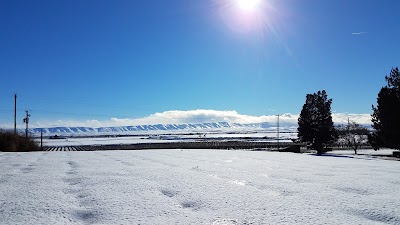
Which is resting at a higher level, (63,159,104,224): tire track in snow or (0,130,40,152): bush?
(63,159,104,224): tire track in snow

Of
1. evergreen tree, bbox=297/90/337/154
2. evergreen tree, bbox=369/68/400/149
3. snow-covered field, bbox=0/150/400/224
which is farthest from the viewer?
evergreen tree, bbox=297/90/337/154

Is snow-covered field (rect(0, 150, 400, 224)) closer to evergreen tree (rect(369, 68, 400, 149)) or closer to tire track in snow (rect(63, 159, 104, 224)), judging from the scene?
tire track in snow (rect(63, 159, 104, 224))

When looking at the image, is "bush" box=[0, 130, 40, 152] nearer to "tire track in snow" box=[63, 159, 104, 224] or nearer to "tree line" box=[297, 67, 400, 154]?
"tire track in snow" box=[63, 159, 104, 224]

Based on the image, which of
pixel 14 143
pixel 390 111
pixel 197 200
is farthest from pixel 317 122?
pixel 197 200

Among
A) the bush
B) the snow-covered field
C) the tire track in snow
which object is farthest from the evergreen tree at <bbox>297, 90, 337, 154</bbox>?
the tire track in snow

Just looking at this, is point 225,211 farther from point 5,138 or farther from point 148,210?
point 5,138

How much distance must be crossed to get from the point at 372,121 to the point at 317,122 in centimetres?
914

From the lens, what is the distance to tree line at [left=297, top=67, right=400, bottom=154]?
30.3 metres

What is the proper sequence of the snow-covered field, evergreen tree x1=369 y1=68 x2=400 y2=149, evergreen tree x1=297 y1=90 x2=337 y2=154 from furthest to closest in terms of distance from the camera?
evergreen tree x1=297 y1=90 x2=337 y2=154 → evergreen tree x1=369 y1=68 x2=400 y2=149 → the snow-covered field

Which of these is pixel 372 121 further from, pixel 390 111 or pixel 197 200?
pixel 197 200

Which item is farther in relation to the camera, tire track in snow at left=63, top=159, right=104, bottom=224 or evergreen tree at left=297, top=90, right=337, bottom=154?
evergreen tree at left=297, top=90, right=337, bottom=154

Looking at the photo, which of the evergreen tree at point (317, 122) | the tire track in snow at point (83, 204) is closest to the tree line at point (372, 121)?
the evergreen tree at point (317, 122)

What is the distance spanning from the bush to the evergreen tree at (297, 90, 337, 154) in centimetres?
3675

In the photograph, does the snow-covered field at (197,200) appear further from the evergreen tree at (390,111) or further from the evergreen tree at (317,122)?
the evergreen tree at (317,122)
